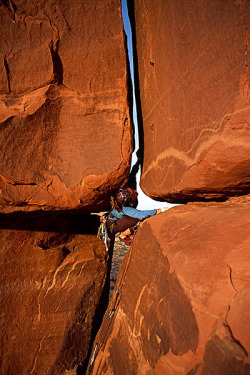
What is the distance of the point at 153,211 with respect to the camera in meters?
2.10

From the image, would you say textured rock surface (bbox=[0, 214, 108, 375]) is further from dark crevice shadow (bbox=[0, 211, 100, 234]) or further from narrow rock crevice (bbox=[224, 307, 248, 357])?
narrow rock crevice (bbox=[224, 307, 248, 357])

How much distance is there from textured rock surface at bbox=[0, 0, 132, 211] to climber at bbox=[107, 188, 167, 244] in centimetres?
22

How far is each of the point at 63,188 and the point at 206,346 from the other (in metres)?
1.52

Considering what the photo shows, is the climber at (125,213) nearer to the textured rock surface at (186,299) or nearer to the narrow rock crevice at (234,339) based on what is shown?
the textured rock surface at (186,299)

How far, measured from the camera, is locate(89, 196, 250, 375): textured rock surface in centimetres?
90

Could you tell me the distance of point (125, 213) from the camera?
2191 mm

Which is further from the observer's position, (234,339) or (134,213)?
(134,213)

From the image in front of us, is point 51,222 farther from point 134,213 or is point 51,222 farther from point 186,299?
point 186,299

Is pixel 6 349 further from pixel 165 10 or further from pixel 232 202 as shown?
pixel 165 10

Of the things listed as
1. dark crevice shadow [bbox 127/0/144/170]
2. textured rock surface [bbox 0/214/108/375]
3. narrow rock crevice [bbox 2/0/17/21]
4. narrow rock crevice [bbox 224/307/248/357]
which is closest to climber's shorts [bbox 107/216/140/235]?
textured rock surface [bbox 0/214/108/375]

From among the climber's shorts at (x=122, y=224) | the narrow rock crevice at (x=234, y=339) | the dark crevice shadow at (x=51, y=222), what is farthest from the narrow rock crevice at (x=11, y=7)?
the narrow rock crevice at (x=234, y=339)

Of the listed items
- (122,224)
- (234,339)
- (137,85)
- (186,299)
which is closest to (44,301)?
(122,224)

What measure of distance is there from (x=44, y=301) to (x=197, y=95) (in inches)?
98.3

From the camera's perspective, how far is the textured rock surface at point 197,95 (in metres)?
1.07
